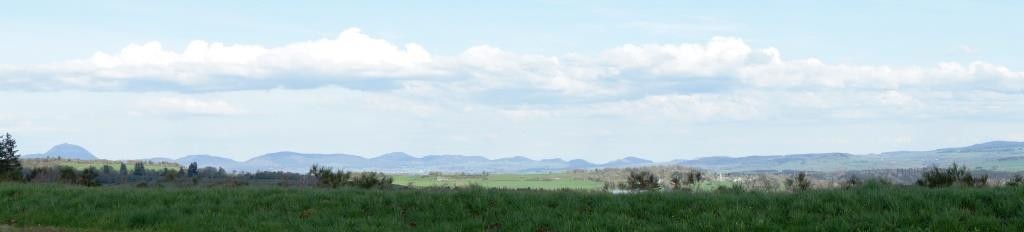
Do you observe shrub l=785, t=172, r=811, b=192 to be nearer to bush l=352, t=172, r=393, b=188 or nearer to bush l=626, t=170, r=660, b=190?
bush l=626, t=170, r=660, b=190

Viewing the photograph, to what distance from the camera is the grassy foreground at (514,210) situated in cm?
1728

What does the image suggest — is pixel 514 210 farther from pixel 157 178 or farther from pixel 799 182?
pixel 157 178

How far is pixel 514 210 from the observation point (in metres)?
20.5

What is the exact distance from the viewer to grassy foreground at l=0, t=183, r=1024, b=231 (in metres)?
17.3

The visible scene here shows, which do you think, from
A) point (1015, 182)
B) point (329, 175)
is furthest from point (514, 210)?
point (329, 175)

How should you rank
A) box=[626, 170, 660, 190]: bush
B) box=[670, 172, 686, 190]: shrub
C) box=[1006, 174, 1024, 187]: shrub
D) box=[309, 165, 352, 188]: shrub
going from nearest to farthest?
box=[1006, 174, 1024, 187]: shrub < box=[670, 172, 686, 190]: shrub < box=[626, 170, 660, 190]: bush < box=[309, 165, 352, 188]: shrub

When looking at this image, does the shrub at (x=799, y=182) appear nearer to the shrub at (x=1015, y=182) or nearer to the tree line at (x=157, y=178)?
the shrub at (x=1015, y=182)

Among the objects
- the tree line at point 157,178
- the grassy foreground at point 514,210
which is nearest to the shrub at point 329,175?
the tree line at point 157,178

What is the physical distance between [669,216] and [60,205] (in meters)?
15.8

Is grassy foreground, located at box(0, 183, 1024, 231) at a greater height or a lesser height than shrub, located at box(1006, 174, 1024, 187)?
lesser

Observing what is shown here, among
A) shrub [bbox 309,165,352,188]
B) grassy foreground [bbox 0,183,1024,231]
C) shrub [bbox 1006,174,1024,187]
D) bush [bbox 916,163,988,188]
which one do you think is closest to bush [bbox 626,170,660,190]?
bush [bbox 916,163,988,188]

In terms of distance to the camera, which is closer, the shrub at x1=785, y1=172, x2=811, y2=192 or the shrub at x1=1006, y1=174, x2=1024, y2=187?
the shrub at x1=1006, y1=174, x2=1024, y2=187

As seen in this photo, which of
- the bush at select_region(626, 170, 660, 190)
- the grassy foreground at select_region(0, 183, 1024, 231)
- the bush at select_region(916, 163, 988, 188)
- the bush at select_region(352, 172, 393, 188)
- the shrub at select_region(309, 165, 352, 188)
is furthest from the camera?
the shrub at select_region(309, 165, 352, 188)

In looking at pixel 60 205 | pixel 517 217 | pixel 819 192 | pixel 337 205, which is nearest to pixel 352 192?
pixel 337 205
